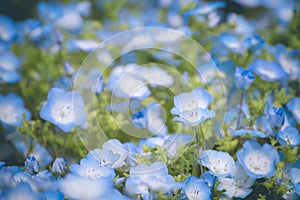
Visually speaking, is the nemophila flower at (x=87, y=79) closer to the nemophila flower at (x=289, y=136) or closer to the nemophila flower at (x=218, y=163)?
the nemophila flower at (x=218, y=163)

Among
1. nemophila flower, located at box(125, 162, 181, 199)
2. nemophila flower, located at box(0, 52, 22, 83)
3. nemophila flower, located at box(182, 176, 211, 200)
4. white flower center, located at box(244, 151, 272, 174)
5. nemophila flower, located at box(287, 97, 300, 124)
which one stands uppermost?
nemophila flower, located at box(0, 52, 22, 83)

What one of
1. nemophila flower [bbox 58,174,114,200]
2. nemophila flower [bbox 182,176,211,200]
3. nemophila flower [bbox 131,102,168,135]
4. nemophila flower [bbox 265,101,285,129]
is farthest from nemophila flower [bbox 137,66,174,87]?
nemophila flower [bbox 58,174,114,200]

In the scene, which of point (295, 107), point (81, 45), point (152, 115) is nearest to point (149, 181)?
point (152, 115)

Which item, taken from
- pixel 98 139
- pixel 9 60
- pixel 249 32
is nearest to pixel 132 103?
pixel 98 139

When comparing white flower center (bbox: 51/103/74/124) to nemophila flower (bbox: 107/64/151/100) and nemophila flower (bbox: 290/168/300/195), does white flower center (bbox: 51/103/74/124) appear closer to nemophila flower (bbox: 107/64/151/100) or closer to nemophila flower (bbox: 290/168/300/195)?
nemophila flower (bbox: 107/64/151/100)

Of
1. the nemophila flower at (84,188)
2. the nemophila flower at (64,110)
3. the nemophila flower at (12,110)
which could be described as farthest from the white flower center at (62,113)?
the nemophila flower at (84,188)

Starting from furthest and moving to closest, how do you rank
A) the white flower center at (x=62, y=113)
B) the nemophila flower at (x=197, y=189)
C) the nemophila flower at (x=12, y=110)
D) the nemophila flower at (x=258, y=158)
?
1. the nemophila flower at (x=12, y=110)
2. the white flower center at (x=62, y=113)
3. the nemophila flower at (x=258, y=158)
4. the nemophila flower at (x=197, y=189)
